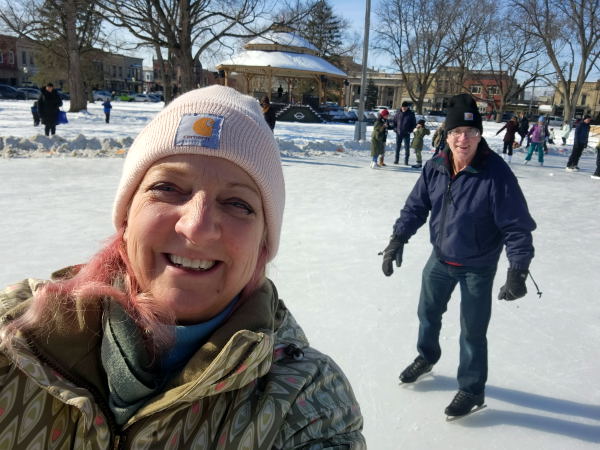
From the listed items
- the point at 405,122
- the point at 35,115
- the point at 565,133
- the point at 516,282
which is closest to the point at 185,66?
the point at 35,115

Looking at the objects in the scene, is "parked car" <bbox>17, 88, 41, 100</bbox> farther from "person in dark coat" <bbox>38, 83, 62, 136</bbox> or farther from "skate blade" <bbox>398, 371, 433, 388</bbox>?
"skate blade" <bbox>398, 371, 433, 388</bbox>

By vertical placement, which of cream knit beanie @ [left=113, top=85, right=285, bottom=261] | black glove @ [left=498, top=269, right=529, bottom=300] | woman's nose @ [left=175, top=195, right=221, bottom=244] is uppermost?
cream knit beanie @ [left=113, top=85, right=285, bottom=261]

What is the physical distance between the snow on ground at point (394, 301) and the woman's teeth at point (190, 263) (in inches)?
69.6

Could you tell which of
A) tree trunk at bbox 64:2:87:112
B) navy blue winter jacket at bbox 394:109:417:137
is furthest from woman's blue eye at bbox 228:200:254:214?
tree trunk at bbox 64:2:87:112

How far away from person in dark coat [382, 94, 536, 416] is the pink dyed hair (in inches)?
66.0

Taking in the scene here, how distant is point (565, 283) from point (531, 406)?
7.20ft

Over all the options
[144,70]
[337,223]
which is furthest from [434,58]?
[144,70]

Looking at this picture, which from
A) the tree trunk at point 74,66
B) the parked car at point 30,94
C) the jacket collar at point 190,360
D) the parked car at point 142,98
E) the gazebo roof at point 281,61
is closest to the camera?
the jacket collar at point 190,360

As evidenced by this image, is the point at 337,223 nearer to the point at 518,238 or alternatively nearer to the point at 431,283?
the point at 431,283

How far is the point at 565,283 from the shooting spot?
4398 mm

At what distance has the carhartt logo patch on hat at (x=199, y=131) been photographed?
1043 millimetres

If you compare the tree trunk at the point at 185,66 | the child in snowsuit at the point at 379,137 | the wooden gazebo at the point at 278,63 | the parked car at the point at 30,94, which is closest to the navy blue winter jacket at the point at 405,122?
the child in snowsuit at the point at 379,137

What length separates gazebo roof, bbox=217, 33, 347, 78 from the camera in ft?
88.0

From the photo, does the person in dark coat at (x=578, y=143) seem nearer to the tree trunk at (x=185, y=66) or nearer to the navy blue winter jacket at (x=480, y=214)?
the navy blue winter jacket at (x=480, y=214)
